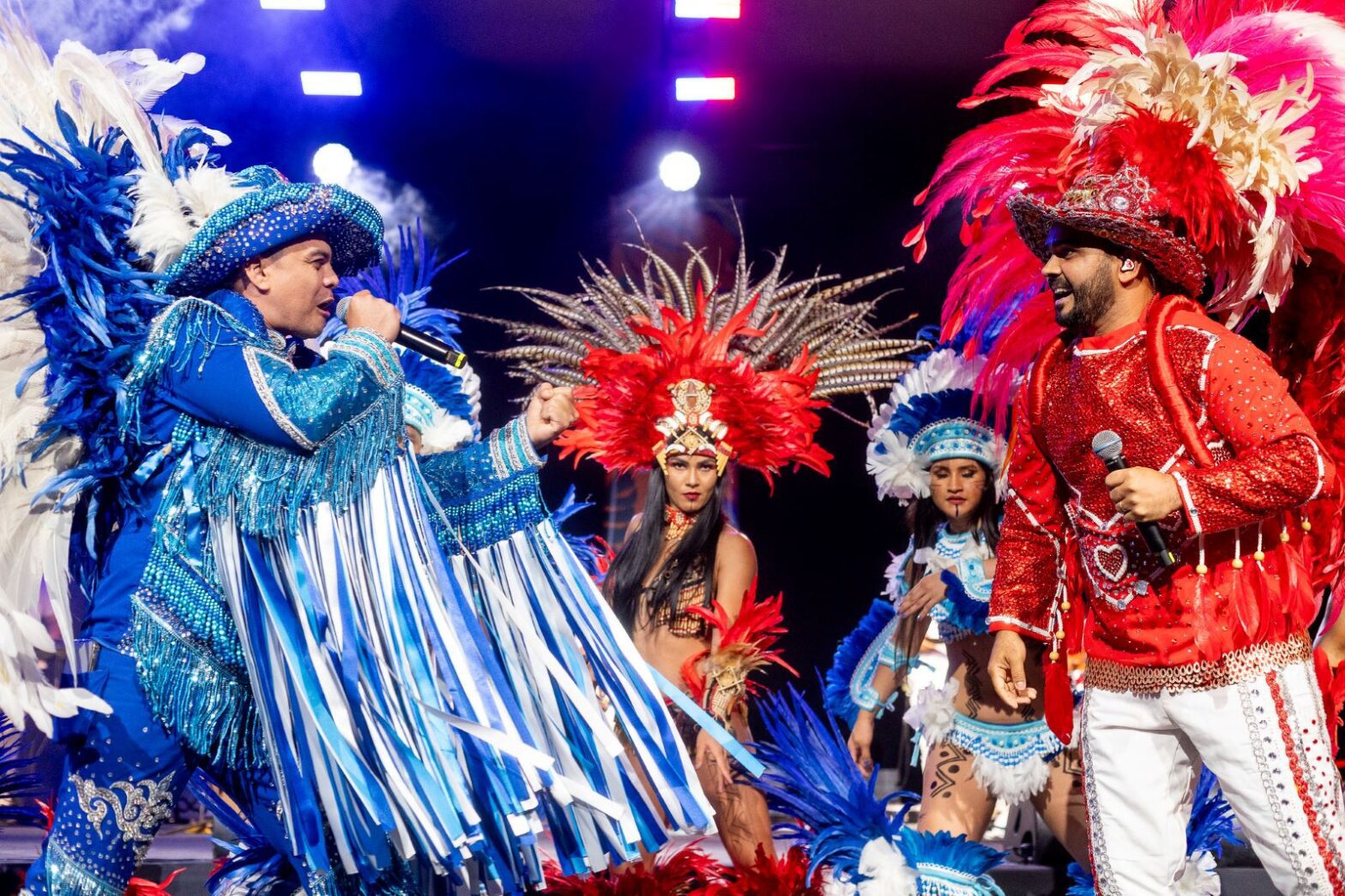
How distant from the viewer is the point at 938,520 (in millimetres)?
4453

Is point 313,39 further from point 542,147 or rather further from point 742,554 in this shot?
point 742,554

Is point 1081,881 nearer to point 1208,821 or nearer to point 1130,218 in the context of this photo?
point 1208,821

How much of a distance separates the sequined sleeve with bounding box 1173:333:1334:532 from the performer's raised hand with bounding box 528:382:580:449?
120 centimetres

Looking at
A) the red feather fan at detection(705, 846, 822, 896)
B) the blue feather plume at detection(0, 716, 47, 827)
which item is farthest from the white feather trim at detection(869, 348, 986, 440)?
the blue feather plume at detection(0, 716, 47, 827)

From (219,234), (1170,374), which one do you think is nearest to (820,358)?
(1170,374)

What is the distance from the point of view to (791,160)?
5941mm

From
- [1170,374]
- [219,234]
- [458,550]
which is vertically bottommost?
[458,550]

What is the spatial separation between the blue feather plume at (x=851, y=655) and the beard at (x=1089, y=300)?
72.1 inches

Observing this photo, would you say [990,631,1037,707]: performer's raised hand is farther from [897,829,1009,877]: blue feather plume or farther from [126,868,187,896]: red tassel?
[126,868,187,896]: red tassel

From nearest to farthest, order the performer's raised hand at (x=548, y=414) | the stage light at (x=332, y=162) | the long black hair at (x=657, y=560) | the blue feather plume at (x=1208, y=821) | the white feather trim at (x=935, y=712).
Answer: the performer's raised hand at (x=548, y=414)
the blue feather plume at (x=1208, y=821)
the white feather trim at (x=935, y=712)
the long black hair at (x=657, y=560)
the stage light at (x=332, y=162)

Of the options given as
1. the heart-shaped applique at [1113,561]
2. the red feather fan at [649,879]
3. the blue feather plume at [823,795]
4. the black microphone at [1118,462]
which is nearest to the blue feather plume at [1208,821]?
the blue feather plume at [823,795]

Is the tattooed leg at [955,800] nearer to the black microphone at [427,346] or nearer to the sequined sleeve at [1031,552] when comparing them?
the sequined sleeve at [1031,552]

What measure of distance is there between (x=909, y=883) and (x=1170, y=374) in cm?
175

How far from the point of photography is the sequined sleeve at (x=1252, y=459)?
2.48m
